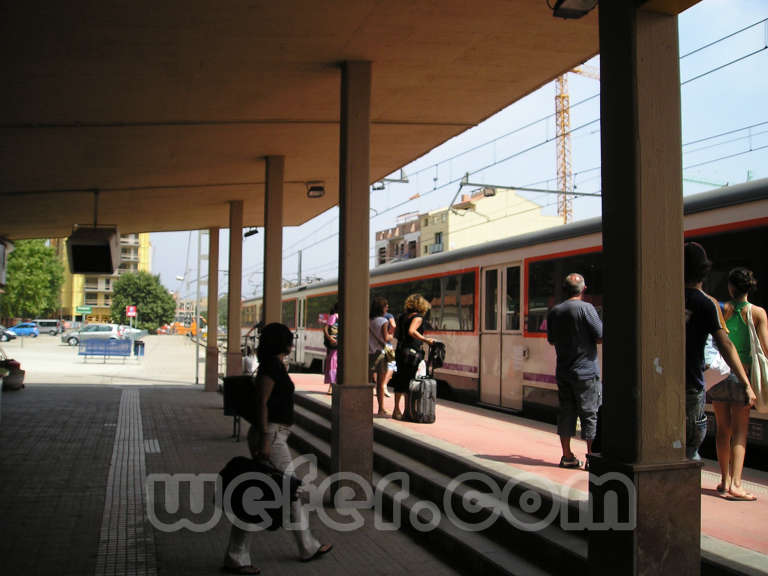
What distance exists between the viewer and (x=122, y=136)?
8938 mm

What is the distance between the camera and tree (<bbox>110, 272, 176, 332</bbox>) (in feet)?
267

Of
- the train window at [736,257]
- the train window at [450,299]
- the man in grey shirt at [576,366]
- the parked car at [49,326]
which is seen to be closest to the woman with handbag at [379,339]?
the train window at [450,299]

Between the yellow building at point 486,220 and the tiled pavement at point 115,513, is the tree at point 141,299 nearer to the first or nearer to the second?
the yellow building at point 486,220

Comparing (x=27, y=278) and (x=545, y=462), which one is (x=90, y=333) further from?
(x=545, y=462)

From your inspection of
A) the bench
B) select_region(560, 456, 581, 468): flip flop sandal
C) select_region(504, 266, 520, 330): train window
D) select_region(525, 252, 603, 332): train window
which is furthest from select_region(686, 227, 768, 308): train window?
the bench

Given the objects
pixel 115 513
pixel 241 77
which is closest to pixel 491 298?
pixel 241 77

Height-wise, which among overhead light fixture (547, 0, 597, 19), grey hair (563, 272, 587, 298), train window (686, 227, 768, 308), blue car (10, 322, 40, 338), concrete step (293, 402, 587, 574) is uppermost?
overhead light fixture (547, 0, 597, 19)

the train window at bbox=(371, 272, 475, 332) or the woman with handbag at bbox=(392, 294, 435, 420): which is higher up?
the train window at bbox=(371, 272, 475, 332)

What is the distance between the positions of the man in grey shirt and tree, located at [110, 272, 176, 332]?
8042 centimetres

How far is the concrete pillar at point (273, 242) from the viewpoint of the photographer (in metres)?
10.3

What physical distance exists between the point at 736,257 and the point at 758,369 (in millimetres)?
2386

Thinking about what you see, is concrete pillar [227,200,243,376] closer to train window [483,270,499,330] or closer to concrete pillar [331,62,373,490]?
train window [483,270,499,330]

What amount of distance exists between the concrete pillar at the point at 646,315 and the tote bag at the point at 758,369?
2001mm

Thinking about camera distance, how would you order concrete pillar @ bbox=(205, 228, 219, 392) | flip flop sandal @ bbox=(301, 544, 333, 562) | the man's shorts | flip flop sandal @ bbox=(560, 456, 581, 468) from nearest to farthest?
1. flip flop sandal @ bbox=(301, 544, 333, 562)
2. the man's shorts
3. flip flop sandal @ bbox=(560, 456, 581, 468)
4. concrete pillar @ bbox=(205, 228, 219, 392)
